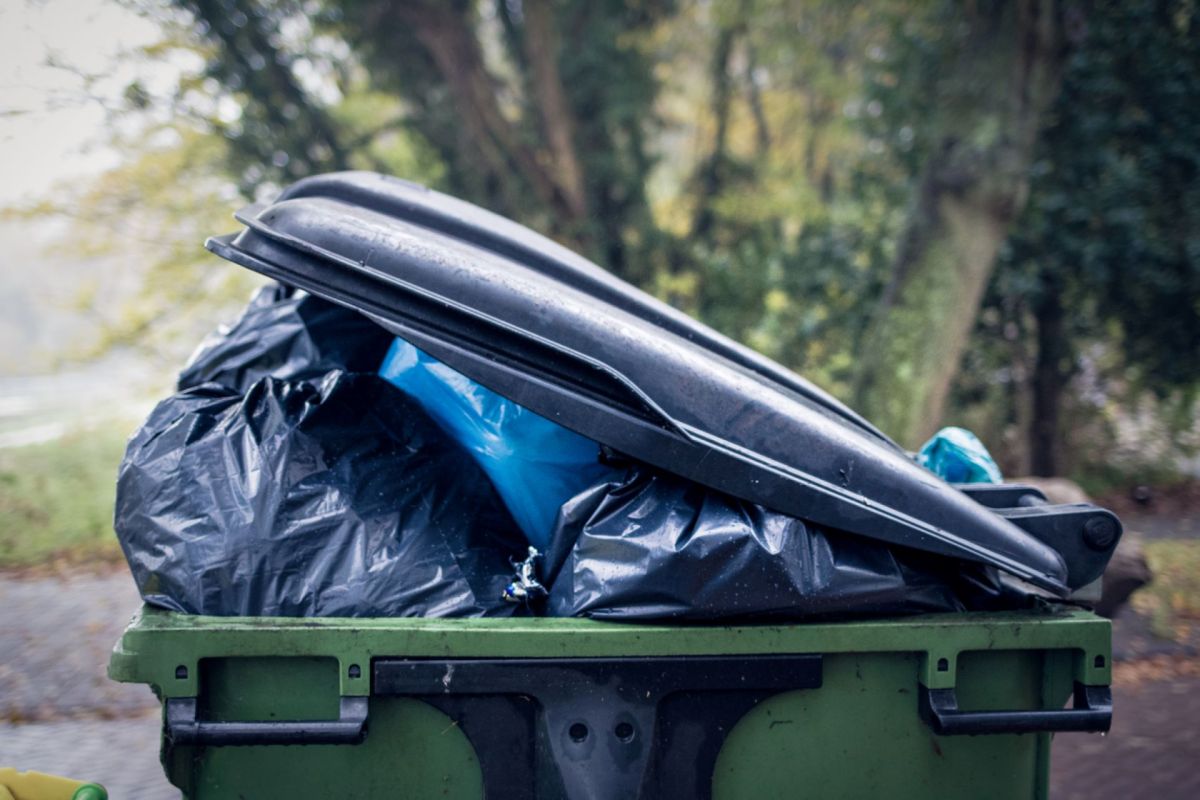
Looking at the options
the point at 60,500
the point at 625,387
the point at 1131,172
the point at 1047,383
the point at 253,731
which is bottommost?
the point at 60,500

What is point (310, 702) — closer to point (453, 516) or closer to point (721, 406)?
point (453, 516)

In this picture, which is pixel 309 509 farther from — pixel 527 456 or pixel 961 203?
pixel 961 203

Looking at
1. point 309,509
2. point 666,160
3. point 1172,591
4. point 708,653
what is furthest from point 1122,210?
point 309,509

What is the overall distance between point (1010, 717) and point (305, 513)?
4.81ft

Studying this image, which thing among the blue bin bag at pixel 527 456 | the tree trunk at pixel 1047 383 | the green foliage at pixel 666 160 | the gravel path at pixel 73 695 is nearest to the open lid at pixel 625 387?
the blue bin bag at pixel 527 456

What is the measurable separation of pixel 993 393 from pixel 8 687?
7.98m

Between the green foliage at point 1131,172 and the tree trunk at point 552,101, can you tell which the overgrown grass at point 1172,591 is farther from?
the tree trunk at point 552,101

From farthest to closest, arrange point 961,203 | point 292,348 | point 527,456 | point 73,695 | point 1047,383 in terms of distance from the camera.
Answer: point 1047,383 → point 961,203 → point 73,695 → point 292,348 → point 527,456

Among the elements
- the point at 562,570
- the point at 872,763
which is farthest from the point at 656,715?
the point at 872,763

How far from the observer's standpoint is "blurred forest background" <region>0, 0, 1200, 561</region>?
7.31 m

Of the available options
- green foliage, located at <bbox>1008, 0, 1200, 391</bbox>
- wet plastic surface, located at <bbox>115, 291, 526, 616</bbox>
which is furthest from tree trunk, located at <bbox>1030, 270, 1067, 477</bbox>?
wet plastic surface, located at <bbox>115, 291, 526, 616</bbox>

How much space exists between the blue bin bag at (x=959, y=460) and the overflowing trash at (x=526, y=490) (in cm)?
22

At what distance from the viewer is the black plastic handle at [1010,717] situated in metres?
1.78

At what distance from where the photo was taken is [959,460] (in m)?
2.47
